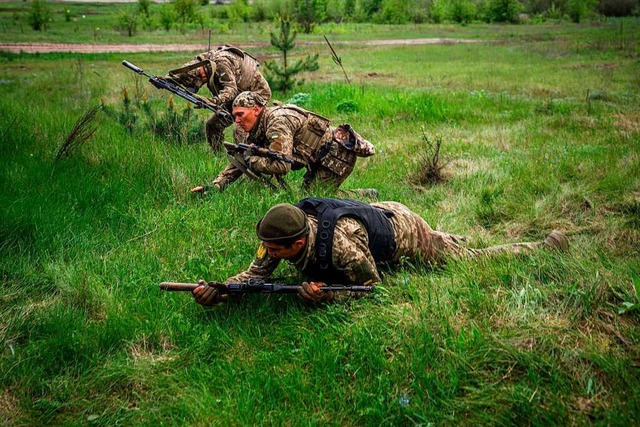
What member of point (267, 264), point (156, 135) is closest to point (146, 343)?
point (267, 264)

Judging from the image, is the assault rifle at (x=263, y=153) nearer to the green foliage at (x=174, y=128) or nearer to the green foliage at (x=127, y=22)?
the green foliage at (x=174, y=128)

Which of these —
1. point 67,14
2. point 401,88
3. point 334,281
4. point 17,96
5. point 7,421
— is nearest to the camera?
point 7,421

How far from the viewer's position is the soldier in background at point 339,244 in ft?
12.0

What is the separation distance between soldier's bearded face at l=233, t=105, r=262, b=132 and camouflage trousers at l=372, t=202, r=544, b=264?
73.1 inches

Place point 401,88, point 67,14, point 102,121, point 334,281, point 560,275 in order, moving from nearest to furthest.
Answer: point 560,275, point 334,281, point 102,121, point 401,88, point 67,14

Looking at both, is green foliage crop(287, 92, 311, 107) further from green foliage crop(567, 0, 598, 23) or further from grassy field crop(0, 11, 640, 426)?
green foliage crop(567, 0, 598, 23)

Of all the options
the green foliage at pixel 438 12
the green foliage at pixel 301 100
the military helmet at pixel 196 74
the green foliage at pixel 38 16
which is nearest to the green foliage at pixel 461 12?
the green foliage at pixel 438 12

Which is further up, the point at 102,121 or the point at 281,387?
the point at 102,121

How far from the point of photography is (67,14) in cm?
4881

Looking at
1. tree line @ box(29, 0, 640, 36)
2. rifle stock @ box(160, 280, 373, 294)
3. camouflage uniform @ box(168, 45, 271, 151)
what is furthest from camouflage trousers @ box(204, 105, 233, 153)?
tree line @ box(29, 0, 640, 36)

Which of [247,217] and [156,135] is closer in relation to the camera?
[247,217]

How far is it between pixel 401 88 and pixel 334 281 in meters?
11.5

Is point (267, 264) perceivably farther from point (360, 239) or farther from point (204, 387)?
point (204, 387)

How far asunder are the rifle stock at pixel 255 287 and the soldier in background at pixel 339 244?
0.16 ft
